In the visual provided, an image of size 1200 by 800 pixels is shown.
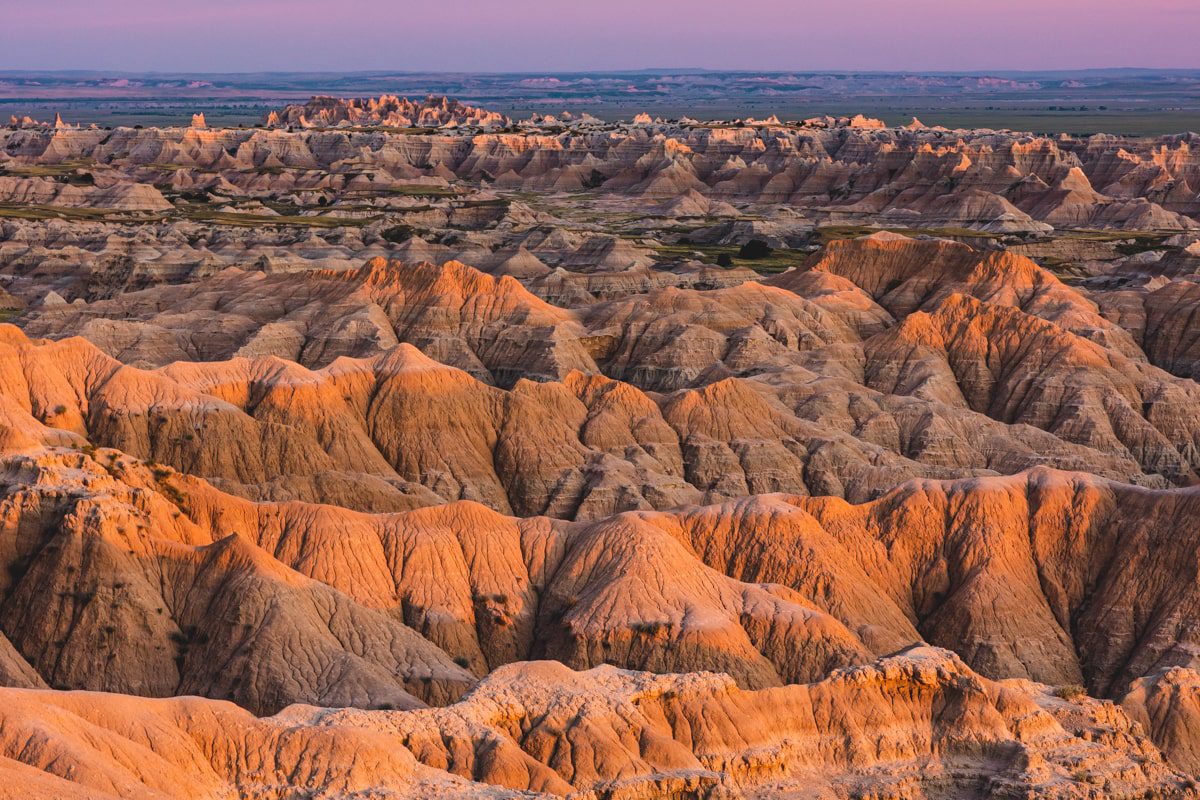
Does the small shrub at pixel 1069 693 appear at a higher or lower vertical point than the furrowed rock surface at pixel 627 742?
lower

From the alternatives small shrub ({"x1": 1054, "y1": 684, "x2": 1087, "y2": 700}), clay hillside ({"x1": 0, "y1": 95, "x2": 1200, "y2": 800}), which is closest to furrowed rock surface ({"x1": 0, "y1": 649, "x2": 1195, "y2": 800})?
clay hillside ({"x1": 0, "y1": 95, "x2": 1200, "y2": 800})

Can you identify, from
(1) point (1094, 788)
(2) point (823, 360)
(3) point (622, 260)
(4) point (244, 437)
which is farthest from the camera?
(3) point (622, 260)

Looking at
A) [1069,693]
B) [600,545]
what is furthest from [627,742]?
[600,545]

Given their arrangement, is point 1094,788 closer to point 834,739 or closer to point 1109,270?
point 834,739

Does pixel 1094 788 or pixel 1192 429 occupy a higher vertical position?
pixel 1094 788

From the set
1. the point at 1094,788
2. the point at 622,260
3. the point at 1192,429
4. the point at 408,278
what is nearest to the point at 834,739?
the point at 1094,788

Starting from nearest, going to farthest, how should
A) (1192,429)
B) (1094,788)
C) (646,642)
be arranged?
1. (1094,788)
2. (646,642)
3. (1192,429)

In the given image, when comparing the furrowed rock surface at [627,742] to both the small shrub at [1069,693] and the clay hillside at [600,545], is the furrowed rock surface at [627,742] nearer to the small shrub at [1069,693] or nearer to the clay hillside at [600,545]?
the clay hillside at [600,545]

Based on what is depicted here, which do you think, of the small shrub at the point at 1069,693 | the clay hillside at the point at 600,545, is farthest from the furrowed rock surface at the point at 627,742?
the small shrub at the point at 1069,693
